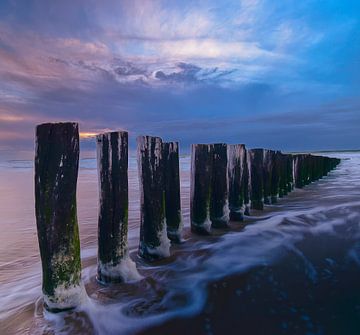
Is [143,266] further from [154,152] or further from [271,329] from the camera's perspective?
[271,329]

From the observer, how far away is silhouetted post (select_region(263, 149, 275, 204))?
7.36 m

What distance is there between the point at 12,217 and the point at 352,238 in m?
5.99

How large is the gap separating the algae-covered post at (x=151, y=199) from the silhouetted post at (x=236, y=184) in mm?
2110

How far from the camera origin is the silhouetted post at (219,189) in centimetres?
519

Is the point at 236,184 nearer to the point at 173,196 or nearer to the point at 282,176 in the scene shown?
the point at 173,196

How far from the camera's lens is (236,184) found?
19.5ft

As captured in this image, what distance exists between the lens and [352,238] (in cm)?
447

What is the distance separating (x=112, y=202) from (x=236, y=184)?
303 centimetres

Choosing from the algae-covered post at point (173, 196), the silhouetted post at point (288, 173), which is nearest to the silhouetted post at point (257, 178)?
the algae-covered post at point (173, 196)

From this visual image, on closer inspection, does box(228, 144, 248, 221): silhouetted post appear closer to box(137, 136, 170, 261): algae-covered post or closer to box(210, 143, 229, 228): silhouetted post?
box(210, 143, 229, 228): silhouetted post

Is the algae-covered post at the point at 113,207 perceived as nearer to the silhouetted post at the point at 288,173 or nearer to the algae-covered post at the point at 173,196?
the algae-covered post at the point at 173,196

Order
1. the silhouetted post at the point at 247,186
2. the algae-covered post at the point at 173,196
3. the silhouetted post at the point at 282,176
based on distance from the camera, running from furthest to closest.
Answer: the silhouetted post at the point at 282,176
the silhouetted post at the point at 247,186
the algae-covered post at the point at 173,196

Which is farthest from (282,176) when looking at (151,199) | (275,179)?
(151,199)

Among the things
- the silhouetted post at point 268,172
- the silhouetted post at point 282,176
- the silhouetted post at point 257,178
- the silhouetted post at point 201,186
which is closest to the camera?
the silhouetted post at point 201,186
